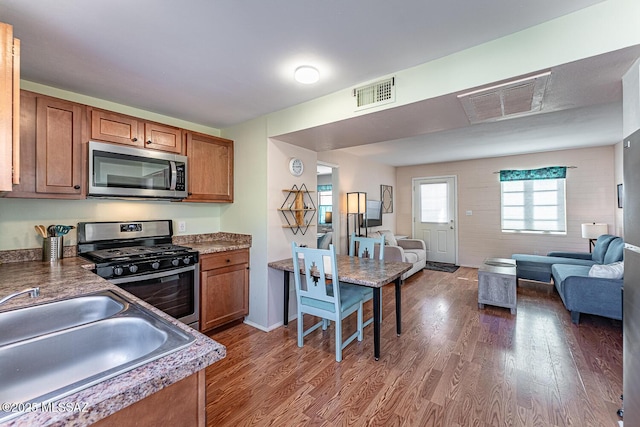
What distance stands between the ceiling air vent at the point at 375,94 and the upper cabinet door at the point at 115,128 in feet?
6.33

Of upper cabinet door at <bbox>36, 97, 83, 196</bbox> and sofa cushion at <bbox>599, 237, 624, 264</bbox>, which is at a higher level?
upper cabinet door at <bbox>36, 97, 83, 196</bbox>

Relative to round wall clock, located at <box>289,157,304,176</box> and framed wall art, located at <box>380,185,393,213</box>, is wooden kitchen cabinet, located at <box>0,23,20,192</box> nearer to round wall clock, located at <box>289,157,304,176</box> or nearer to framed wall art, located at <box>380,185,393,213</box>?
round wall clock, located at <box>289,157,304,176</box>

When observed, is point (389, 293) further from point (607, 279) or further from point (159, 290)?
point (159, 290)

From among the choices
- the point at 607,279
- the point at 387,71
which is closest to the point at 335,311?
the point at 387,71

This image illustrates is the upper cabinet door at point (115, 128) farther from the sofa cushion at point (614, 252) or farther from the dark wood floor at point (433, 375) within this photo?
the sofa cushion at point (614, 252)

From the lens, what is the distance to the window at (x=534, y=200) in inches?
197

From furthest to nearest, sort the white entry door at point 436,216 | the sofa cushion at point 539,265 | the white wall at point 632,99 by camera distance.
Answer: the white entry door at point 436,216
the sofa cushion at point 539,265
the white wall at point 632,99

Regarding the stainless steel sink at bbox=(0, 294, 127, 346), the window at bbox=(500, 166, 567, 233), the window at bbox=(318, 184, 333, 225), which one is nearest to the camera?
the stainless steel sink at bbox=(0, 294, 127, 346)

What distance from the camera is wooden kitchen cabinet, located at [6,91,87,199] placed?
1.94 meters

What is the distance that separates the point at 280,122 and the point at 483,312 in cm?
317

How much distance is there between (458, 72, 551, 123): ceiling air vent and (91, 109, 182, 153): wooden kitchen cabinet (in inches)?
98.4

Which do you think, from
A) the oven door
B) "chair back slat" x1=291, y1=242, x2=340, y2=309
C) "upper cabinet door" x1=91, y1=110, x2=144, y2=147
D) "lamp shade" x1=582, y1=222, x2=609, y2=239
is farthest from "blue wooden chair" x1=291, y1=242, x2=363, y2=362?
"lamp shade" x1=582, y1=222, x2=609, y2=239

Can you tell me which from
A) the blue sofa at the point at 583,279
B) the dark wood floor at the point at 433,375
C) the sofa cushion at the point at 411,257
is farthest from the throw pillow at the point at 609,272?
the sofa cushion at the point at 411,257

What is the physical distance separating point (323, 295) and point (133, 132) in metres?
2.18
